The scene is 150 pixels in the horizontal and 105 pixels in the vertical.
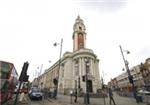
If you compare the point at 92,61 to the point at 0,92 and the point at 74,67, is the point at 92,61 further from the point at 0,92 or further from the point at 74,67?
the point at 0,92

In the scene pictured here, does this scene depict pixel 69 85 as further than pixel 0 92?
Yes

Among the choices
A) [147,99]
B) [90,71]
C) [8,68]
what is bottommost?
[147,99]

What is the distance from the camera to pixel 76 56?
136ft

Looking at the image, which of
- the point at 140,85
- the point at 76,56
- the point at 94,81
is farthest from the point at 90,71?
the point at 140,85

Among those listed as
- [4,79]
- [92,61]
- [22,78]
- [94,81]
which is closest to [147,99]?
[22,78]

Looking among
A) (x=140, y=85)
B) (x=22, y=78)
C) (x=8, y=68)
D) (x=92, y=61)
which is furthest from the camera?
(x=140, y=85)

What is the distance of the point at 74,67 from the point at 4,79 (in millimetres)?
32081

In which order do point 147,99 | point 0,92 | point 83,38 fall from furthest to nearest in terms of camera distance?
point 83,38 → point 147,99 → point 0,92

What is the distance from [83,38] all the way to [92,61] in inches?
455

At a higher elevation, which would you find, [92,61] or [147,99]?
[92,61]

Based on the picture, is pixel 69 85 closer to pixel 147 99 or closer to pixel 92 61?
pixel 92 61

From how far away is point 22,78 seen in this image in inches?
350

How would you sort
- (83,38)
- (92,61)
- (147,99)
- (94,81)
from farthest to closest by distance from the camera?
(83,38) < (92,61) < (94,81) < (147,99)

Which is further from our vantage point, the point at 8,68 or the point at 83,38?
the point at 83,38
